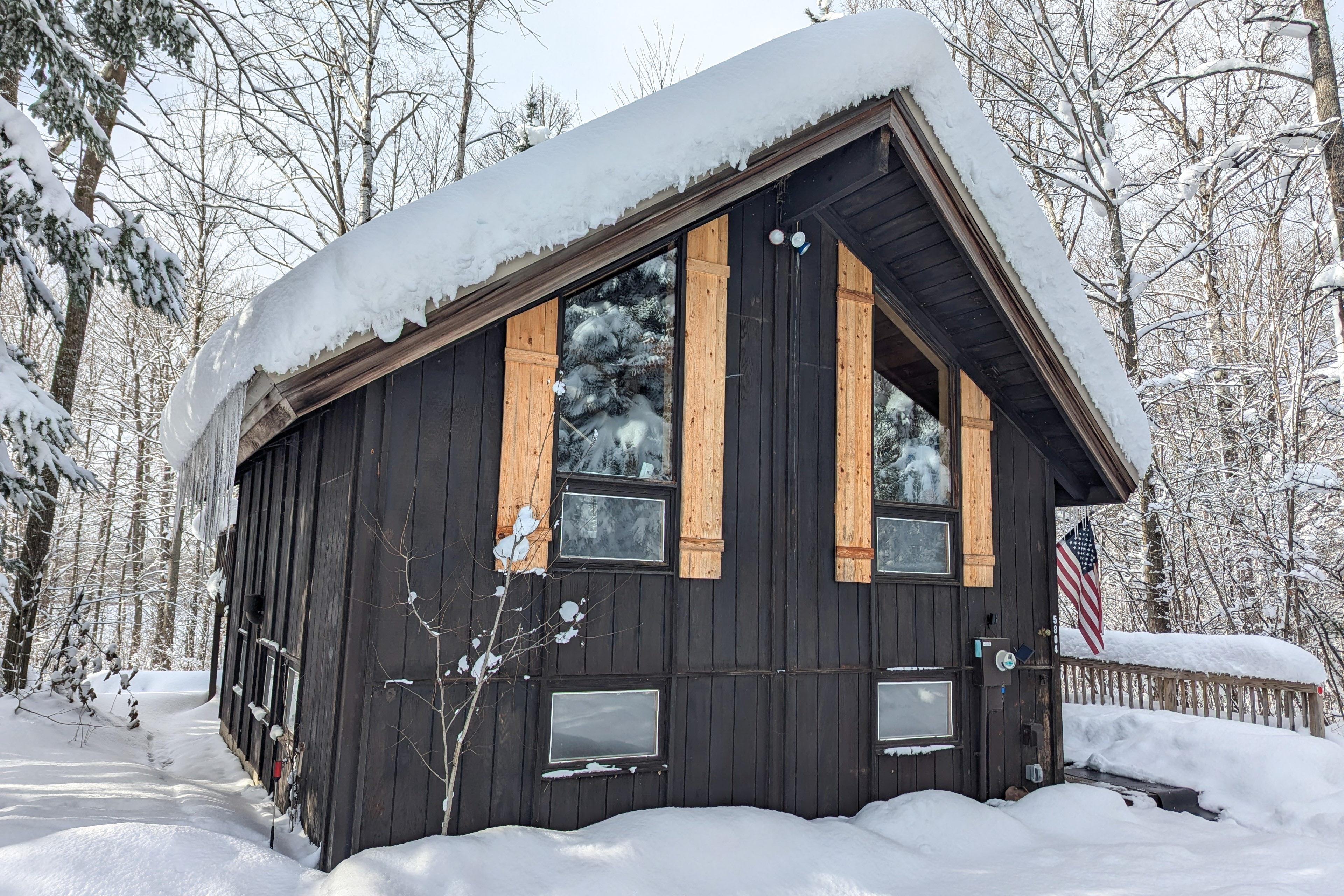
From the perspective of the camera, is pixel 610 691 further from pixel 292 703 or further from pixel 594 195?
pixel 594 195

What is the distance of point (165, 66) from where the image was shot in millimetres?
A: 6742

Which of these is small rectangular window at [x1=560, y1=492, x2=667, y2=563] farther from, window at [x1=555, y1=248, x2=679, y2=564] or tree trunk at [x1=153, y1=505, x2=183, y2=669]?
tree trunk at [x1=153, y1=505, x2=183, y2=669]

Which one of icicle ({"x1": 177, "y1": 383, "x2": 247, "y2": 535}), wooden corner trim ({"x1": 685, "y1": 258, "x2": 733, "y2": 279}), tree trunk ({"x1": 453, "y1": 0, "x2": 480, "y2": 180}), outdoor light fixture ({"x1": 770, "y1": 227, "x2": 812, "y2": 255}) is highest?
tree trunk ({"x1": 453, "y1": 0, "x2": 480, "y2": 180})

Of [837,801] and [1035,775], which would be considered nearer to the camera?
[837,801]

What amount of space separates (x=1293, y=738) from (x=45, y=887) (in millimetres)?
8309

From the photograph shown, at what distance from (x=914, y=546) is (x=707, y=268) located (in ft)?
8.39

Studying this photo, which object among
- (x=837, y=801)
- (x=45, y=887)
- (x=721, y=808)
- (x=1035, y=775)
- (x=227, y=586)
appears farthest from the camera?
(x=227, y=586)

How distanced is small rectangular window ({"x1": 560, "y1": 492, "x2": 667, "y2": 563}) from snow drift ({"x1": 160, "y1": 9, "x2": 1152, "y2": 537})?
1530 millimetres

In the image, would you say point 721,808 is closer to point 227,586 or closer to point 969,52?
point 227,586

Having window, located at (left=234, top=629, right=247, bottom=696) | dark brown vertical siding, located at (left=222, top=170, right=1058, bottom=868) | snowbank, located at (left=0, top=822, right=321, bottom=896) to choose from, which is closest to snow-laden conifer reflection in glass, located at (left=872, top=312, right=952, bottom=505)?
dark brown vertical siding, located at (left=222, top=170, right=1058, bottom=868)

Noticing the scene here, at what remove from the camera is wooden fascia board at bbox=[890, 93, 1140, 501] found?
525 centimetres

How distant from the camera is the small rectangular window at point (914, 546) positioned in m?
5.96

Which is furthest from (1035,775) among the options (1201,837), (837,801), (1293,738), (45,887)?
(45,887)

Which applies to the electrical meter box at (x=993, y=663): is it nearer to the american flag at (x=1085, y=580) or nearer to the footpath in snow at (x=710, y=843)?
the footpath in snow at (x=710, y=843)
